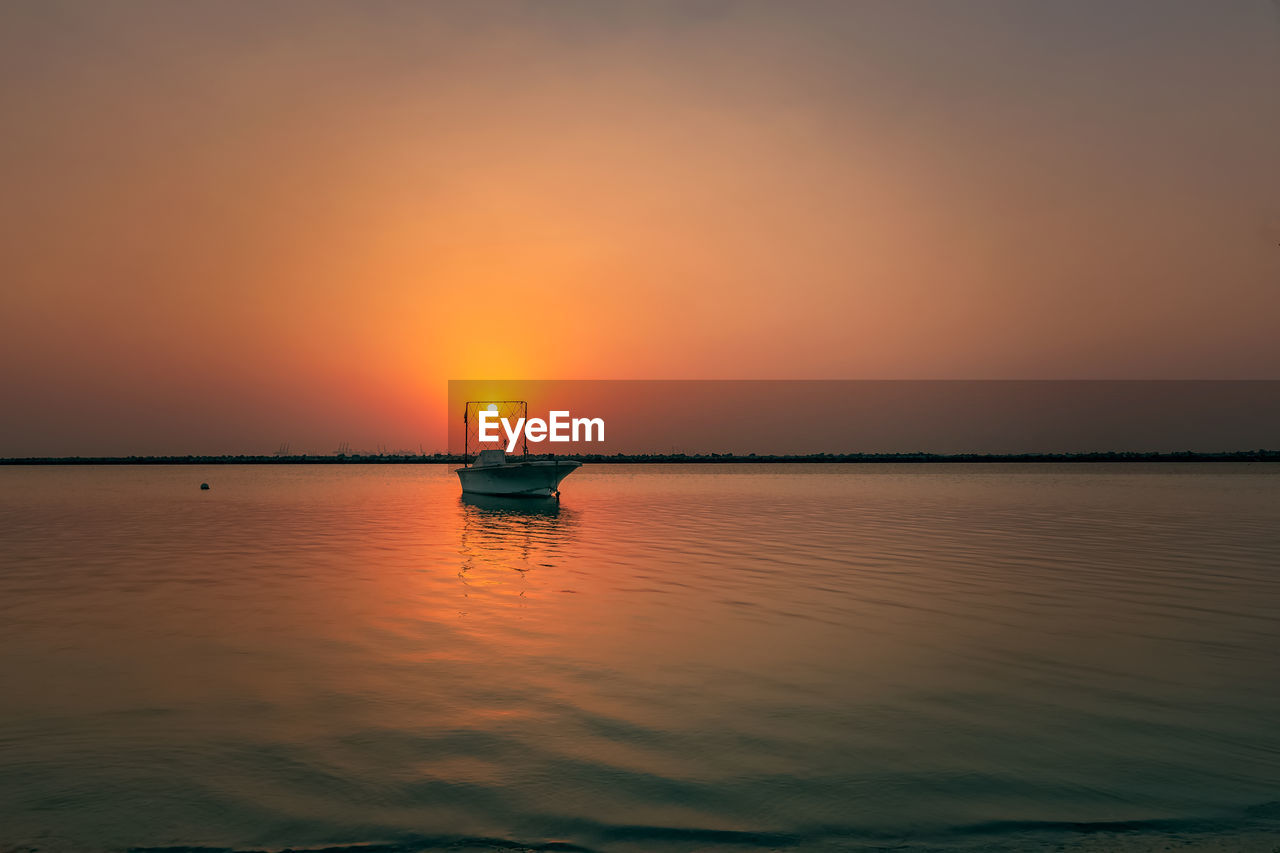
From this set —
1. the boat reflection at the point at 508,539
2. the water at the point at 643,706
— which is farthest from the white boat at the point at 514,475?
the water at the point at 643,706

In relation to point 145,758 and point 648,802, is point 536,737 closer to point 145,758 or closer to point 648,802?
point 648,802

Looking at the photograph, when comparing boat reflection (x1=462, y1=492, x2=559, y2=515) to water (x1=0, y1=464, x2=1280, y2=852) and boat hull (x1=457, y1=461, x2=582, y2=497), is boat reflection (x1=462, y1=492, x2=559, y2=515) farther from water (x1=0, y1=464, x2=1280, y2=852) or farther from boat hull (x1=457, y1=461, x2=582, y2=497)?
water (x1=0, y1=464, x2=1280, y2=852)

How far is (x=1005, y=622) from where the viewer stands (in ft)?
52.4

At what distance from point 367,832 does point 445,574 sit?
17636mm

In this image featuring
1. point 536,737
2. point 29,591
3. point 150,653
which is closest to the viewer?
point 536,737

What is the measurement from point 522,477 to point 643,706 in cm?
5175

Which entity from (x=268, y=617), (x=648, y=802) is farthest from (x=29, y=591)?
(x=648, y=802)

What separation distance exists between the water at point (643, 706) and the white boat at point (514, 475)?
115 ft

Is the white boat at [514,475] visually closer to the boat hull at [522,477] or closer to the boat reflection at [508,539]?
the boat hull at [522,477]

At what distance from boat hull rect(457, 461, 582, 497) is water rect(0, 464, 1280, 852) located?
3491 centimetres

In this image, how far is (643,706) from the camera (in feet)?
34.1

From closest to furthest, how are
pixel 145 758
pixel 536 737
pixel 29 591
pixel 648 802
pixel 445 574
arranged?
pixel 648 802 → pixel 145 758 → pixel 536 737 → pixel 29 591 → pixel 445 574

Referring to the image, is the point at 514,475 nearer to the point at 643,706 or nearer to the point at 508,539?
the point at 508,539

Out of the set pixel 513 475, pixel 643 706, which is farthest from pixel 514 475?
pixel 643 706
